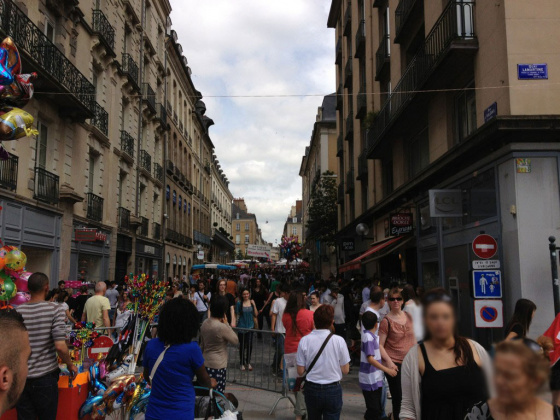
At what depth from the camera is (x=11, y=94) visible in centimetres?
582

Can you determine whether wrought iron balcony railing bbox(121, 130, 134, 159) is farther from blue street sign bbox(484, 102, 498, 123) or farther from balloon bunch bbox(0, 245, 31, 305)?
balloon bunch bbox(0, 245, 31, 305)

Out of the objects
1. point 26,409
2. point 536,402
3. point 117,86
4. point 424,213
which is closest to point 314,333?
point 26,409

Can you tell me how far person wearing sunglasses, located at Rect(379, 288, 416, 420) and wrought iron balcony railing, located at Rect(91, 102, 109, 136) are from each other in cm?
1657

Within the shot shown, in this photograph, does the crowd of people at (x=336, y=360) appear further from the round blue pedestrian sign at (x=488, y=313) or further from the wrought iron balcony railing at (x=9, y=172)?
the wrought iron balcony railing at (x=9, y=172)

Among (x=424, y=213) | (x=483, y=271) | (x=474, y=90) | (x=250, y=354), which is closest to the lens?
(x=483, y=271)

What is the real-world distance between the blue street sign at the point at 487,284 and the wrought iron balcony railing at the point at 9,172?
444 inches

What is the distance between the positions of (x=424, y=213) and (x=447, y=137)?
2.67 metres

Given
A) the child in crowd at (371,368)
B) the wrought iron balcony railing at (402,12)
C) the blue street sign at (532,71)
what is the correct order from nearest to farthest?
the child in crowd at (371,368) < the blue street sign at (532,71) < the wrought iron balcony railing at (402,12)

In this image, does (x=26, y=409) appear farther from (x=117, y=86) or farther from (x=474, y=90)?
(x=117, y=86)

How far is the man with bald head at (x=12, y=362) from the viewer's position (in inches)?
74.1

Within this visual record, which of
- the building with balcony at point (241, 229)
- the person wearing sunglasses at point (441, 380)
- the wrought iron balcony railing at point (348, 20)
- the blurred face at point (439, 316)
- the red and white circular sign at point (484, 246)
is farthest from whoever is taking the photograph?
the building with balcony at point (241, 229)

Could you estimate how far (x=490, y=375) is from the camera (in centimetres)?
153

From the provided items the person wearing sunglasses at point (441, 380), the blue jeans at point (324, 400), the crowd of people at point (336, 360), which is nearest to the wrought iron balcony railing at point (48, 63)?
the crowd of people at point (336, 360)

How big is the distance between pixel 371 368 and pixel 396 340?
1.57 feet
